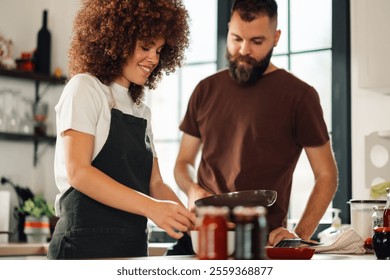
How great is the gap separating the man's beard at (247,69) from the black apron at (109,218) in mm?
745

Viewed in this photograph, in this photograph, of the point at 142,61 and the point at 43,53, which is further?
the point at 43,53

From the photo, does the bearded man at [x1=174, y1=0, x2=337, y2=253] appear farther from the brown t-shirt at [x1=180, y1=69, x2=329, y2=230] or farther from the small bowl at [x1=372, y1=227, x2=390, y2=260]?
the small bowl at [x1=372, y1=227, x2=390, y2=260]

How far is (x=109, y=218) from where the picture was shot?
147 cm

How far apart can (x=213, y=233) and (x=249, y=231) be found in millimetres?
52

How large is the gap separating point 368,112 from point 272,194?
1.81 meters

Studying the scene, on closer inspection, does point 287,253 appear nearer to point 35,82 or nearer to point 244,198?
point 244,198

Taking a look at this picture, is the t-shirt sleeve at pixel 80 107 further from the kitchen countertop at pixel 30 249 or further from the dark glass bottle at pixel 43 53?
the dark glass bottle at pixel 43 53

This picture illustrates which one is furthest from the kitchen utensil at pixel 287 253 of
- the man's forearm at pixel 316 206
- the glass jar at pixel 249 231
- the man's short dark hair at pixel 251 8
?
the man's short dark hair at pixel 251 8

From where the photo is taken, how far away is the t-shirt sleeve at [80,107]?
137cm

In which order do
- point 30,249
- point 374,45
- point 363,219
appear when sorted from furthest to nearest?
point 30,249 < point 374,45 < point 363,219

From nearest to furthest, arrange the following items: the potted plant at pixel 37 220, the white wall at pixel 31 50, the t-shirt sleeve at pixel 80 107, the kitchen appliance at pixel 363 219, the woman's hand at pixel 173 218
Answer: the woman's hand at pixel 173 218, the t-shirt sleeve at pixel 80 107, the kitchen appliance at pixel 363 219, the potted plant at pixel 37 220, the white wall at pixel 31 50

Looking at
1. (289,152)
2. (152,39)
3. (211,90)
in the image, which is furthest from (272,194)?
(211,90)

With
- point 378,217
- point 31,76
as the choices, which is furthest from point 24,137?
point 378,217
